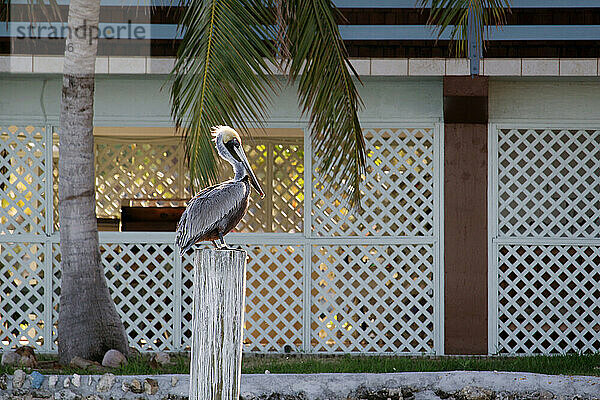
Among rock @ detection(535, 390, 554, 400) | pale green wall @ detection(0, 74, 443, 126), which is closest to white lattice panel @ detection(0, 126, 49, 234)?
pale green wall @ detection(0, 74, 443, 126)

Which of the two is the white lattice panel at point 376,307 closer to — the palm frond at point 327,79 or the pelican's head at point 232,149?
the palm frond at point 327,79

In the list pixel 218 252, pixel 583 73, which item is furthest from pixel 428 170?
pixel 218 252

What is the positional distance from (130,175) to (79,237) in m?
5.27

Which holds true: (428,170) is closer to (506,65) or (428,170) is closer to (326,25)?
(506,65)

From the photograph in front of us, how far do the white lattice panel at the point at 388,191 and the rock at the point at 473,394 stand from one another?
2492 millimetres

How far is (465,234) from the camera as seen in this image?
859cm

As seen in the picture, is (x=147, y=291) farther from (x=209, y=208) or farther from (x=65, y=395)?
(x=209, y=208)

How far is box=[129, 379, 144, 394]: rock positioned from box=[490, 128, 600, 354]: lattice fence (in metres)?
3.87

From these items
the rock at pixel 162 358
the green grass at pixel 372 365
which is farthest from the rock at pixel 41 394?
the rock at pixel 162 358

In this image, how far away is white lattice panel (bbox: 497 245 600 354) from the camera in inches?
340

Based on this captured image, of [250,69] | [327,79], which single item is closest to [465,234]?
[327,79]

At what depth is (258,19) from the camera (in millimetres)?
7133

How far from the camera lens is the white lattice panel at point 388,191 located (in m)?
8.74

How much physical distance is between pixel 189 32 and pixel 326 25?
1125 mm
